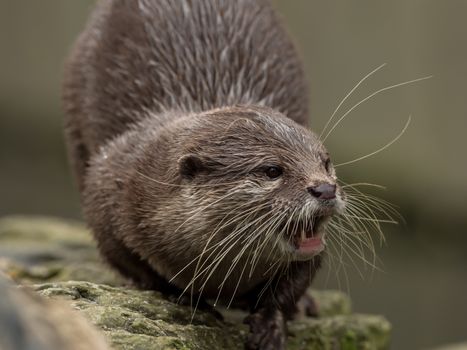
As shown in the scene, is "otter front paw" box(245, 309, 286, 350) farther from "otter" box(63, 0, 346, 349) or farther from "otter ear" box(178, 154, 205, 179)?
"otter ear" box(178, 154, 205, 179)

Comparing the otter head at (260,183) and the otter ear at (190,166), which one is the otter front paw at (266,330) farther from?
the otter ear at (190,166)

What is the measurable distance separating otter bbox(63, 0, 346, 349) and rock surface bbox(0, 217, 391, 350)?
13 centimetres

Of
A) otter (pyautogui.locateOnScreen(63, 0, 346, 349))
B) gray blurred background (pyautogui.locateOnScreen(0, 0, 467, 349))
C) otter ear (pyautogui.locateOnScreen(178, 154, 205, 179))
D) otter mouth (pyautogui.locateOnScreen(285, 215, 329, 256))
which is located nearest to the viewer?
otter mouth (pyautogui.locateOnScreen(285, 215, 329, 256))

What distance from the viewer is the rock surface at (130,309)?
394 centimetres

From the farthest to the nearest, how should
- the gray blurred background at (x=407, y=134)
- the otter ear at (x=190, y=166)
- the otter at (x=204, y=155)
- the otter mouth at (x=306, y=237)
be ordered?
the gray blurred background at (x=407, y=134) < the otter ear at (x=190, y=166) < the otter at (x=204, y=155) < the otter mouth at (x=306, y=237)

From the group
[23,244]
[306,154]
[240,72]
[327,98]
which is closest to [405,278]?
[327,98]

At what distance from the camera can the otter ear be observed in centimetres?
436

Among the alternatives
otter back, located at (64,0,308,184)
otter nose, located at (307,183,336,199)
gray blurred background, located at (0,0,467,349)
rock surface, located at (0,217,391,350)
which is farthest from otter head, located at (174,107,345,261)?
gray blurred background, located at (0,0,467,349)

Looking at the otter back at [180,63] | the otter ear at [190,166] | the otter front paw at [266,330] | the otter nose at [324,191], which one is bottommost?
the otter front paw at [266,330]

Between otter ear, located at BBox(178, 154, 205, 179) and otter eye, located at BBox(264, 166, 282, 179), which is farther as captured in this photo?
otter ear, located at BBox(178, 154, 205, 179)

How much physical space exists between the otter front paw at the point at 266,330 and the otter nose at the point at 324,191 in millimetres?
760

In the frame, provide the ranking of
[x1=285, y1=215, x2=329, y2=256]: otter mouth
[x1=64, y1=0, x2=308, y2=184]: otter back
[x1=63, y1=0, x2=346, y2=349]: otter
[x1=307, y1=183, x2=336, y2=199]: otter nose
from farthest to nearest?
[x1=64, y1=0, x2=308, y2=184]: otter back → [x1=63, y1=0, x2=346, y2=349]: otter → [x1=285, y1=215, x2=329, y2=256]: otter mouth → [x1=307, y1=183, x2=336, y2=199]: otter nose

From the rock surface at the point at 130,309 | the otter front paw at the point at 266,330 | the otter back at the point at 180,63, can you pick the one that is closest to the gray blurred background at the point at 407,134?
the rock surface at the point at 130,309

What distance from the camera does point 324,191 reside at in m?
3.94
